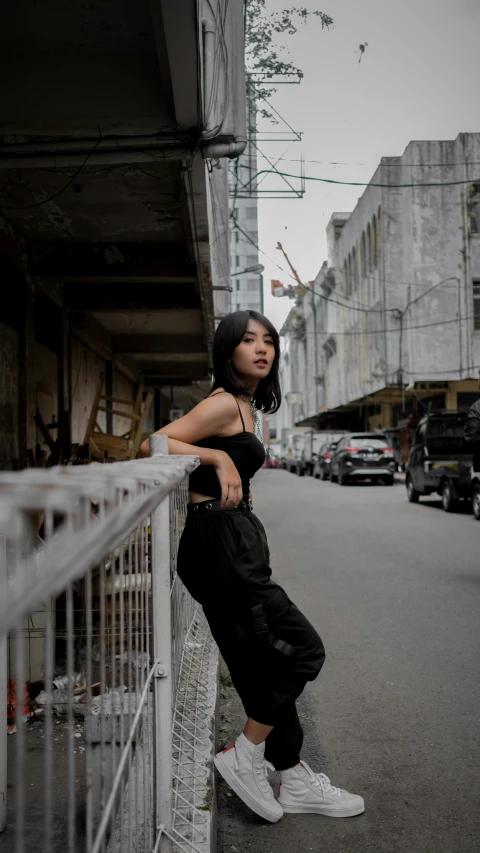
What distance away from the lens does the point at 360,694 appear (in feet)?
14.1

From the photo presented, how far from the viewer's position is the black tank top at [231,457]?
8.69 ft

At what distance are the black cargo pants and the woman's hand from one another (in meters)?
0.07

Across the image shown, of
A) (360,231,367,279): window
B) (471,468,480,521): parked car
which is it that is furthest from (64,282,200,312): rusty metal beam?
(360,231,367,279): window

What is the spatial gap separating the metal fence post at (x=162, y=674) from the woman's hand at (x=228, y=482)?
0.47 meters

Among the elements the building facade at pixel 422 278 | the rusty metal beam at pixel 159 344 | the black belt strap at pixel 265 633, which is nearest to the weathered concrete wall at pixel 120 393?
the rusty metal beam at pixel 159 344

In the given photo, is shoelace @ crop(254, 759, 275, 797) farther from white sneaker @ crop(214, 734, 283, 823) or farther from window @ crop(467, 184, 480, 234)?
window @ crop(467, 184, 480, 234)

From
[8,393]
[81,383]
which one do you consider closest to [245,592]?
[8,393]

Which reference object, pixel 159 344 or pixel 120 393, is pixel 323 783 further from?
pixel 120 393

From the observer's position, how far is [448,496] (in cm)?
1445

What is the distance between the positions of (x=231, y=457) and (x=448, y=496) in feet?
41.2

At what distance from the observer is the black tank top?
265cm

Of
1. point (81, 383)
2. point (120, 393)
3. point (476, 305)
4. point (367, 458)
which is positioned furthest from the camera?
point (476, 305)

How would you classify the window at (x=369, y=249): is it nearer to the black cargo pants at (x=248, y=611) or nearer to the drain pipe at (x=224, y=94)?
the drain pipe at (x=224, y=94)

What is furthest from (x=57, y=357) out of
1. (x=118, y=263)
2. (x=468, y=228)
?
(x=468, y=228)
